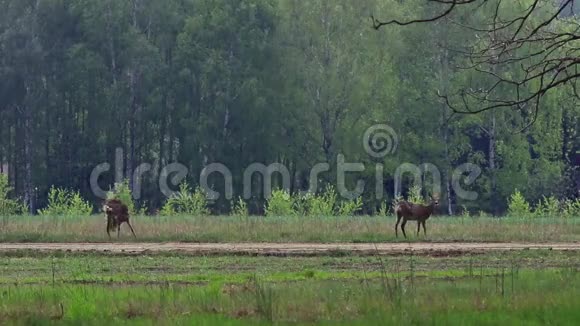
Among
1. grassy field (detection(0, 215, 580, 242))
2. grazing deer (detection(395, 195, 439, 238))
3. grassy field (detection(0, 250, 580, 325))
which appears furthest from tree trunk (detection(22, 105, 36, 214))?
grassy field (detection(0, 250, 580, 325))

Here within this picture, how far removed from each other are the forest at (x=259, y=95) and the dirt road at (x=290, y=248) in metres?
32.6

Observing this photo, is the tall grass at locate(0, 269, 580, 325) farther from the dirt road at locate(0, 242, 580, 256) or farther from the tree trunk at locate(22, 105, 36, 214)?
the tree trunk at locate(22, 105, 36, 214)

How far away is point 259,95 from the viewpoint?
67.5 metres

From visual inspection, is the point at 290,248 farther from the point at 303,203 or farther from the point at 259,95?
the point at 259,95

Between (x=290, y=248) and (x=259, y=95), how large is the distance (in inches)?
1451

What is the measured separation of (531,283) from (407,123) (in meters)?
50.6

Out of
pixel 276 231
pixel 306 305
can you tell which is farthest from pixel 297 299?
pixel 276 231

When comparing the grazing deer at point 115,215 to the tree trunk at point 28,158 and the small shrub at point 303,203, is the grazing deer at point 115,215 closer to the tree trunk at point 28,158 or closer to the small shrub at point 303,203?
the small shrub at point 303,203

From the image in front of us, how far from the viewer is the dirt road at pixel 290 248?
29.6 metres

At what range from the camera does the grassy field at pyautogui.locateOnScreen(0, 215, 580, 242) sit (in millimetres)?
35750

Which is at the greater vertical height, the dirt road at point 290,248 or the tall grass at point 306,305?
the dirt road at point 290,248

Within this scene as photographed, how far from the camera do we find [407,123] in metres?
68.4

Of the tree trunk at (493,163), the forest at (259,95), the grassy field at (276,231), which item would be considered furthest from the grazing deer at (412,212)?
the tree trunk at (493,163)

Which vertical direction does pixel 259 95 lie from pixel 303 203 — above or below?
above
